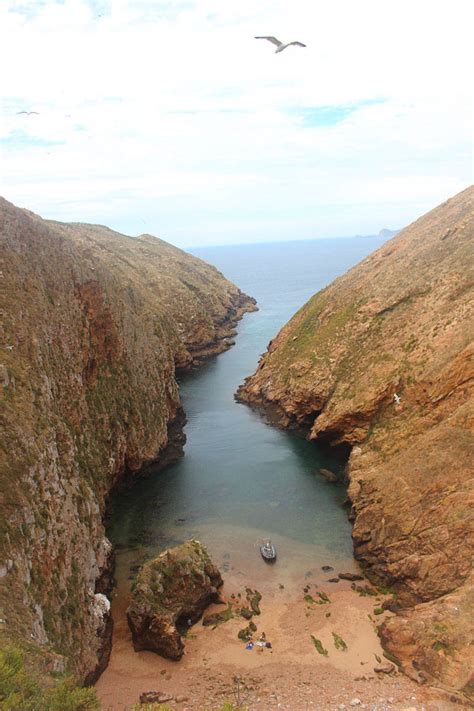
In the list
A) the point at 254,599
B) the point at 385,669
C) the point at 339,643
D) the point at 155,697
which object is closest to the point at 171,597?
the point at 254,599

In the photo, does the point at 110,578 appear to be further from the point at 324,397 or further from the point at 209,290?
the point at 209,290

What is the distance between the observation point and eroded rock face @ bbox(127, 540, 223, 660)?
3456cm

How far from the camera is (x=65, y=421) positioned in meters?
43.2

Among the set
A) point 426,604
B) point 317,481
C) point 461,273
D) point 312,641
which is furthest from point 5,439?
point 461,273

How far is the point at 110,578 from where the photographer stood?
139 feet

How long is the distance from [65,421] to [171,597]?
689 inches

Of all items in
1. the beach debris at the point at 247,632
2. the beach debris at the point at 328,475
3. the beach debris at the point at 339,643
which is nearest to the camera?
the beach debris at the point at 339,643

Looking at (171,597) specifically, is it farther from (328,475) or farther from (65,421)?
(328,475)

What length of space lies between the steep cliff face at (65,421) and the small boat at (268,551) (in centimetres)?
1429

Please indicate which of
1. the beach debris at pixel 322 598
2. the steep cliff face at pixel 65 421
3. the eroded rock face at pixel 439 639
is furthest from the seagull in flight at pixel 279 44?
the beach debris at pixel 322 598

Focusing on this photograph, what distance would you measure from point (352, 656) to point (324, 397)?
38.9 meters

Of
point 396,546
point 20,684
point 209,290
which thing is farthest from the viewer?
point 209,290

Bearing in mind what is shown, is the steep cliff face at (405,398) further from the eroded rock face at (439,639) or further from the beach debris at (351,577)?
A: the beach debris at (351,577)

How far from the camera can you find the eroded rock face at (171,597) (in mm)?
34562
